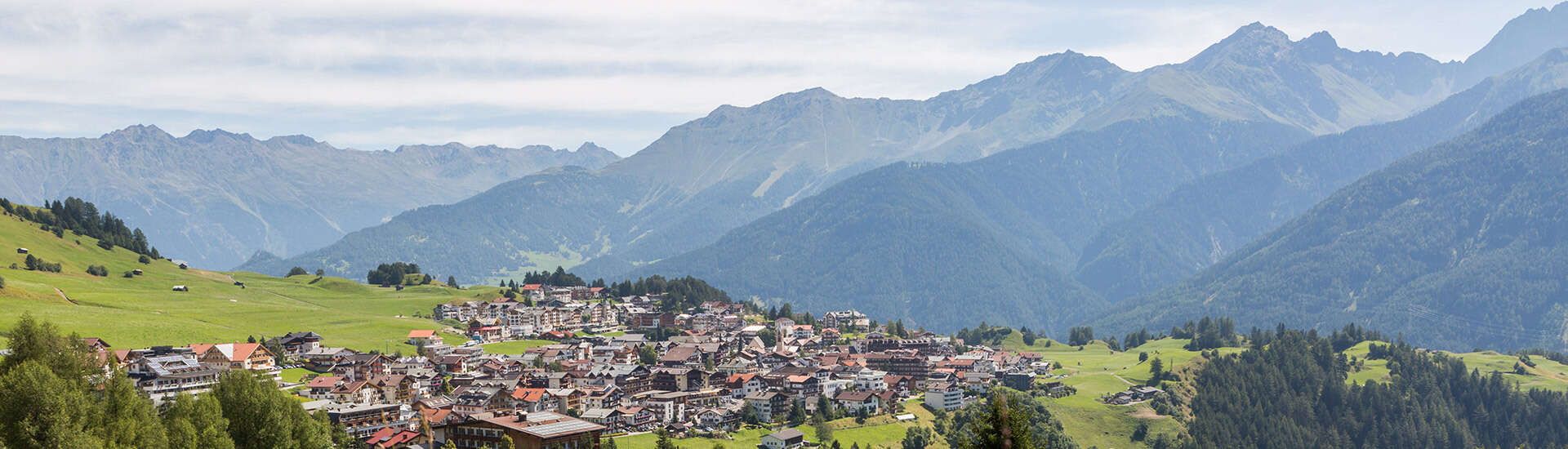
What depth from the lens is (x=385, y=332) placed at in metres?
187

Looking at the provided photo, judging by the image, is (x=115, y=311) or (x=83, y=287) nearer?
(x=115, y=311)

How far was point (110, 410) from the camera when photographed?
3046 inches

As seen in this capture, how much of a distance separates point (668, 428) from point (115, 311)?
7451 cm

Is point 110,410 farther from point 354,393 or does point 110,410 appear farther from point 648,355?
point 648,355

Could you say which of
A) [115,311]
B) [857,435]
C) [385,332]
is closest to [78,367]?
[857,435]

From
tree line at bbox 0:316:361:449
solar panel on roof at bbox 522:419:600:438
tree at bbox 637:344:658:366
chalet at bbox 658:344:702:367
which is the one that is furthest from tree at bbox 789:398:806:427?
tree line at bbox 0:316:361:449

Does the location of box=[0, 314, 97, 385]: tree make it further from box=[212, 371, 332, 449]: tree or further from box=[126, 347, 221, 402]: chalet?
box=[126, 347, 221, 402]: chalet

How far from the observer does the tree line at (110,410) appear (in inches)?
2867

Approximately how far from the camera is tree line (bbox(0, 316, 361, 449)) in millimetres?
72812

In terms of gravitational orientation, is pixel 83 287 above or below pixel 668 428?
above

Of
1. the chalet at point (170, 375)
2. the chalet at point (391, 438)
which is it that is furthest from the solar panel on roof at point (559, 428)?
the chalet at point (170, 375)

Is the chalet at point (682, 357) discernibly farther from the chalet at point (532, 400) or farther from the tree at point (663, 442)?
the tree at point (663, 442)

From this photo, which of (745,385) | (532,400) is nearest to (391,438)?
(532,400)

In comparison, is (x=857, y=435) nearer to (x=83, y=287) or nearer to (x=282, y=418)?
(x=282, y=418)
